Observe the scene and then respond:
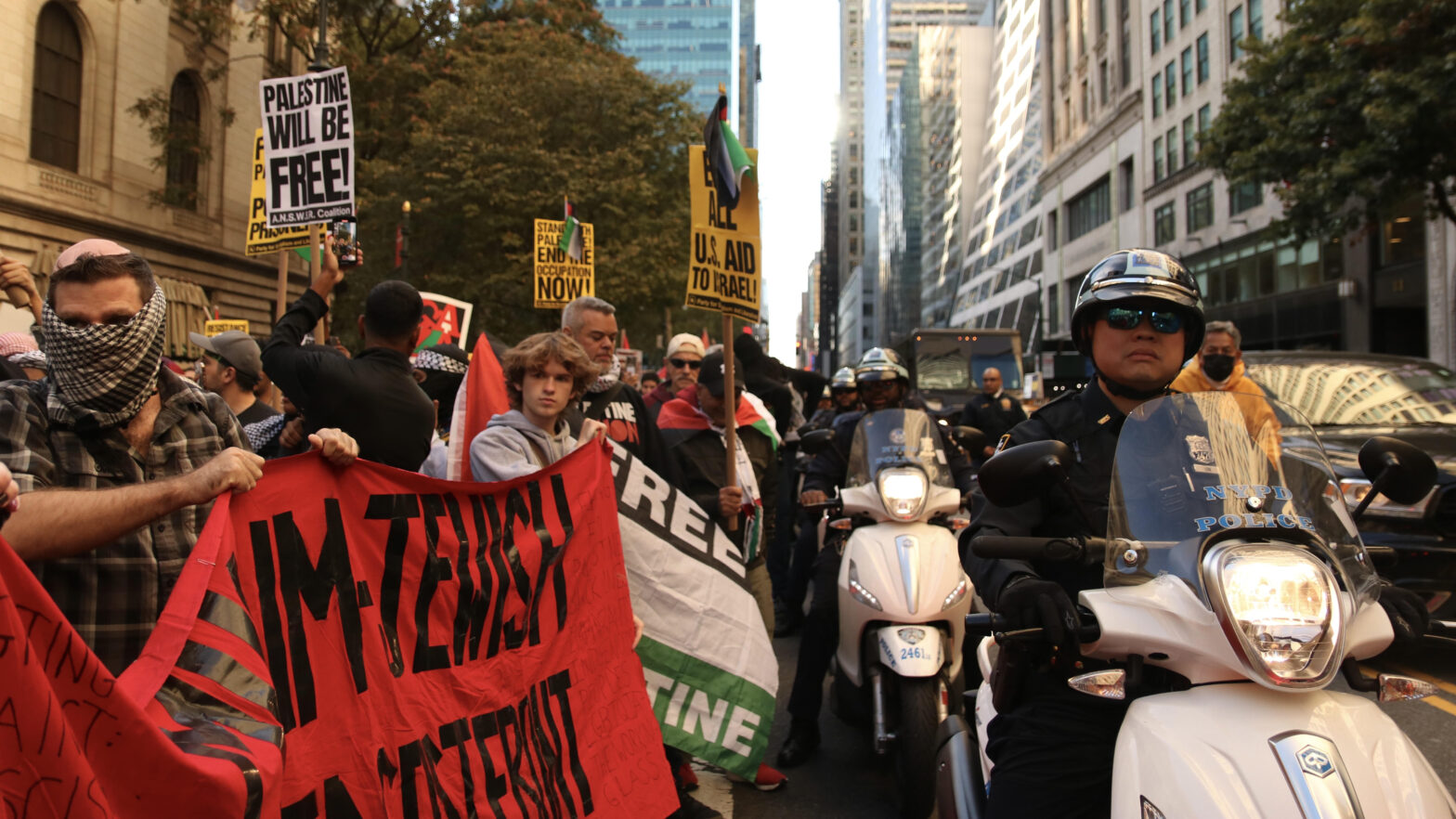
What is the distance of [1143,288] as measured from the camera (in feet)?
8.32

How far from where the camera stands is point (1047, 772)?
227cm

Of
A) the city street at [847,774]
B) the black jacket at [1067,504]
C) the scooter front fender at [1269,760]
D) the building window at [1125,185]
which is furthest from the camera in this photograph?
the building window at [1125,185]

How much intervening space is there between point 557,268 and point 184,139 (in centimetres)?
1806

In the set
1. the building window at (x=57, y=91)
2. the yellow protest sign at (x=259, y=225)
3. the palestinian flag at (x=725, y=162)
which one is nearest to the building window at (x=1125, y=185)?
the building window at (x=57, y=91)

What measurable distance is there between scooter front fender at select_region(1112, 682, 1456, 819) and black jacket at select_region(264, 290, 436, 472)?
2.92 metres

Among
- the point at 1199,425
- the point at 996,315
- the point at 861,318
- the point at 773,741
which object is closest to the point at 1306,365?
the point at 773,741

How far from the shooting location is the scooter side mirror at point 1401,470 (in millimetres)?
2281

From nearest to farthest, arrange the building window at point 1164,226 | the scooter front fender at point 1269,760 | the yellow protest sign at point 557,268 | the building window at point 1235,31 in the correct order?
the scooter front fender at point 1269,760, the yellow protest sign at point 557,268, the building window at point 1235,31, the building window at point 1164,226

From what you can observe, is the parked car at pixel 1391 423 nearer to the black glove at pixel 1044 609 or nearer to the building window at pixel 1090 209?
the black glove at pixel 1044 609

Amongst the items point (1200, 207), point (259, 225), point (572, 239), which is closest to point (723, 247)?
point (259, 225)

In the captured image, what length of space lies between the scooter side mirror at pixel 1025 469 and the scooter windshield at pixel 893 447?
2.97 meters

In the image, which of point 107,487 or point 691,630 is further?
point 691,630

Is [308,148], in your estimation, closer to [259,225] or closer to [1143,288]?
[259,225]

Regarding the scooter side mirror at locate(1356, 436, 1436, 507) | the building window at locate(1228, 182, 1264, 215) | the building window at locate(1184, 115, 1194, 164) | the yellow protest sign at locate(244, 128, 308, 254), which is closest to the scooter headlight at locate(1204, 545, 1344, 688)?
the scooter side mirror at locate(1356, 436, 1436, 507)
